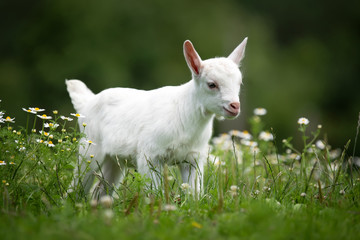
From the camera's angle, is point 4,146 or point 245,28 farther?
point 245,28

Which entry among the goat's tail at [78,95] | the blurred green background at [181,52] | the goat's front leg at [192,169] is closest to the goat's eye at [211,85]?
the goat's front leg at [192,169]

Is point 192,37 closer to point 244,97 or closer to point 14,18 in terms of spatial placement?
point 244,97

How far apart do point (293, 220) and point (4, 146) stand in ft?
7.87

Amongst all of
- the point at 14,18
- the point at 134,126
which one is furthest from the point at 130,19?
the point at 134,126

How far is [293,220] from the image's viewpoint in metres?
3.38

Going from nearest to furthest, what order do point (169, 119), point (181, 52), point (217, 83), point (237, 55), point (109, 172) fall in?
point (217, 83), point (169, 119), point (237, 55), point (109, 172), point (181, 52)

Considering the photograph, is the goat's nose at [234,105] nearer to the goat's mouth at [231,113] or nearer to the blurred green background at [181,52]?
the goat's mouth at [231,113]

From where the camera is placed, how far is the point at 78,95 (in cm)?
600

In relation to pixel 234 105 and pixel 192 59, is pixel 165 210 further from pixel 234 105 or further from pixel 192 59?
pixel 192 59

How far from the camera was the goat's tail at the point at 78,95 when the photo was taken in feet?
19.4

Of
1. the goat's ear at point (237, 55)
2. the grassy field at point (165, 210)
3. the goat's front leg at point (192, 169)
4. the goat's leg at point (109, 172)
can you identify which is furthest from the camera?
the goat's leg at point (109, 172)

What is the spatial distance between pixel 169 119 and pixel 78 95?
168 cm

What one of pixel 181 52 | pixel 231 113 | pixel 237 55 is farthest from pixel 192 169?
pixel 181 52

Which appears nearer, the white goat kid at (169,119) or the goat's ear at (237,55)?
the white goat kid at (169,119)
